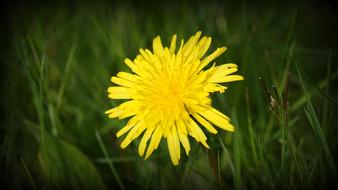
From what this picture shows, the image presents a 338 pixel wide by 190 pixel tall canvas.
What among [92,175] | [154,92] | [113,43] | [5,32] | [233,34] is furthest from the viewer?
[5,32]

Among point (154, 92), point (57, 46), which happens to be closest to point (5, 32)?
point (57, 46)

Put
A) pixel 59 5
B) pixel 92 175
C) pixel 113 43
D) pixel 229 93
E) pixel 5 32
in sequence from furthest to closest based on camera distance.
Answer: pixel 59 5 < pixel 5 32 < pixel 113 43 < pixel 229 93 < pixel 92 175

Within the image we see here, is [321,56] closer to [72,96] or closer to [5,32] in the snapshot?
[72,96]

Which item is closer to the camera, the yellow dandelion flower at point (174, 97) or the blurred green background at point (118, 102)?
the yellow dandelion flower at point (174, 97)

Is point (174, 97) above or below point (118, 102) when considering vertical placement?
below

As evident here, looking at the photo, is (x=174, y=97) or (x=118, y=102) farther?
(x=118, y=102)
